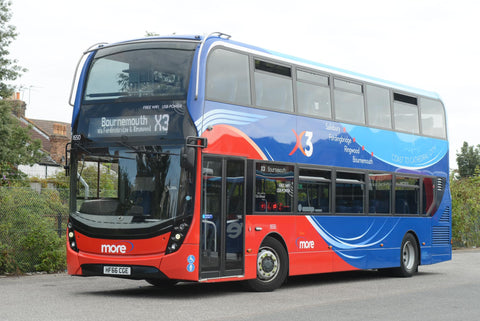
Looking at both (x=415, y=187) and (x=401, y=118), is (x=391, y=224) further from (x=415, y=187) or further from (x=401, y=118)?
(x=401, y=118)

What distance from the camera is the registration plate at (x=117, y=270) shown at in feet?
42.0

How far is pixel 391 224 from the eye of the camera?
18500mm

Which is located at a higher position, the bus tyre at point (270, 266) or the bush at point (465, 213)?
the bush at point (465, 213)

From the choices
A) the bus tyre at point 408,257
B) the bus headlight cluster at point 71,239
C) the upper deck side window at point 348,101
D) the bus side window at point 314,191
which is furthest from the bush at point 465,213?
the bus headlight cluster at point 71,239

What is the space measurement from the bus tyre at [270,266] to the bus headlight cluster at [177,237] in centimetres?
212

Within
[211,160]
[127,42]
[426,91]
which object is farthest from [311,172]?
[426,91]

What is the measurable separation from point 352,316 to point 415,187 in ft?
29.8

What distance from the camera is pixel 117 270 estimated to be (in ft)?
42.2

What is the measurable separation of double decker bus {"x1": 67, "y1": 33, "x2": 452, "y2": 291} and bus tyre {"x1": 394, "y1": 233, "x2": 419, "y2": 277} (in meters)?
2.35

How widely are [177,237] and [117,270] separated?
1214mm

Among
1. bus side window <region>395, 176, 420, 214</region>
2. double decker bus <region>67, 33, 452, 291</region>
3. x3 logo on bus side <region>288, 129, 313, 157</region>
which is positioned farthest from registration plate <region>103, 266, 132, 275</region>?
bus side window <region>395, 176, 420, 214</region>

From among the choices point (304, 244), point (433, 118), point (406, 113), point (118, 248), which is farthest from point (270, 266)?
point (433, 118)

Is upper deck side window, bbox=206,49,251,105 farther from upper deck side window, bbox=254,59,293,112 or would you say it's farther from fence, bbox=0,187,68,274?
fence, bbox=0,187,68,274

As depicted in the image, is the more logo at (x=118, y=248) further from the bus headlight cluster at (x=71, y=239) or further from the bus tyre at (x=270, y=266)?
the bus tyre at (x=270, y=266)
